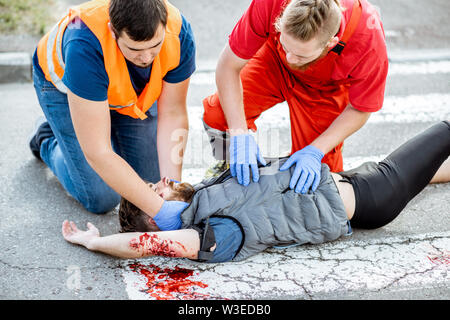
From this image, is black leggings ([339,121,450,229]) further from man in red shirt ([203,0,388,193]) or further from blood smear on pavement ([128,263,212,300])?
blood smear on pavement ([128,263,212,300])

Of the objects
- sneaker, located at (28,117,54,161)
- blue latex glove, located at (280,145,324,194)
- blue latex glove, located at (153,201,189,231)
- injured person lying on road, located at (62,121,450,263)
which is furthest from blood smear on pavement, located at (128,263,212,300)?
sneaker, located at (28,117,54,161)

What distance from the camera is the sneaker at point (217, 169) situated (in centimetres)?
330

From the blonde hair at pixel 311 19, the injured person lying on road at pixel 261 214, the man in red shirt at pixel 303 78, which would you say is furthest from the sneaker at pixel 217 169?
the blonde hair at pixel 311 19

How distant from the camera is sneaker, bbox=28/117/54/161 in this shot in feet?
10.8

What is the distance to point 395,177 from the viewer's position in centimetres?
274

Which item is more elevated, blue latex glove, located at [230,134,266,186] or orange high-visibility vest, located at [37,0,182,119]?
orange high-visibility vest, located at [37,0,182,119]

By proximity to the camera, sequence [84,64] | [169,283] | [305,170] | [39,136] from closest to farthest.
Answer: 1. [84,64]
2. [169,283]
3. [305,170]
4. [39,136]

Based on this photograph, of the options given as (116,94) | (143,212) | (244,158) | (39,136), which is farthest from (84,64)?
(39,136)

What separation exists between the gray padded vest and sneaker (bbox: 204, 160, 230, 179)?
69 cm

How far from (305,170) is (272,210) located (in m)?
0.26

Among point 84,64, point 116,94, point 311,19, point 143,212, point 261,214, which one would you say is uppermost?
point 311,19

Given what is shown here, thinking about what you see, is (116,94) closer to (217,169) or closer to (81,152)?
(81,152)

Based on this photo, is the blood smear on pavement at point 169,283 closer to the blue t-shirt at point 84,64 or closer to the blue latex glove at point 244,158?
the blue latex glove at point 244,158

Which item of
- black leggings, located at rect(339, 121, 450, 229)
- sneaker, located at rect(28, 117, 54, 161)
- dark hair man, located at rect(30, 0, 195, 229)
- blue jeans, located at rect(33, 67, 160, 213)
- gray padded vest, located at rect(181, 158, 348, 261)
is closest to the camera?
dark hair man, located at rect(30, 0, 195, 229)
